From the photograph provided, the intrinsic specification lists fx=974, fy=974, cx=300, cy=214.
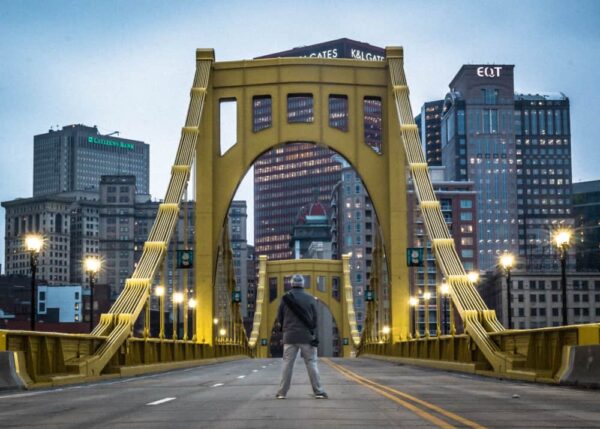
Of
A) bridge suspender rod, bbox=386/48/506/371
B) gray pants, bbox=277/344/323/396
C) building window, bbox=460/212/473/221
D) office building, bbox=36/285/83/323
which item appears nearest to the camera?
gray pants, bbox=277/344/323/396

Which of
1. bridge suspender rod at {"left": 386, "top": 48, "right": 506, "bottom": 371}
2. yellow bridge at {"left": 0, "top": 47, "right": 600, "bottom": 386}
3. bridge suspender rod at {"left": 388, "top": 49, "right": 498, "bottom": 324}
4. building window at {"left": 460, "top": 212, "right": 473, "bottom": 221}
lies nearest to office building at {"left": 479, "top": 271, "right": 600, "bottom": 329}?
building window at {"left": 460, "top": 212, "right": 473, "bottom": 221}

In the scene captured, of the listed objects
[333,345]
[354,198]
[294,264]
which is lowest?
[333,345]

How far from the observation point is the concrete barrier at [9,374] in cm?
1923

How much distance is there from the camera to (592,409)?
12.9m

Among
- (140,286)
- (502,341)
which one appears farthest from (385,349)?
(502,341)

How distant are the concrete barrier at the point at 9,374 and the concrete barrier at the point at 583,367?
11135mm

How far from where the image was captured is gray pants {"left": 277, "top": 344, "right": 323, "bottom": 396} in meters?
15.0

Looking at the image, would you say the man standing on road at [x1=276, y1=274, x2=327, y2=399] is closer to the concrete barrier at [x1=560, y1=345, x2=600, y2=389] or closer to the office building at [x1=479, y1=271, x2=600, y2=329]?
the concrete barrier at [x1=560, y1=345, x2=600, y2=389]

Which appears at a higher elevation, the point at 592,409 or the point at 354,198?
the point at 354,198

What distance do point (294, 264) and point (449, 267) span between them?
3490 inches

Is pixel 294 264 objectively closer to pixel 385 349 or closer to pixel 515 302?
pixel 515 302

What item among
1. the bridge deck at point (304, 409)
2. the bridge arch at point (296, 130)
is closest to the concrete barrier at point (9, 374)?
the bridge deck at point (304, 409)

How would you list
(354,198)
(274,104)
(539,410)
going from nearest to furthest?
1. (539,410)
2. (274,104)
3. (354,198)

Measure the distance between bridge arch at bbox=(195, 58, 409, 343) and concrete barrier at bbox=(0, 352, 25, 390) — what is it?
104 ft
